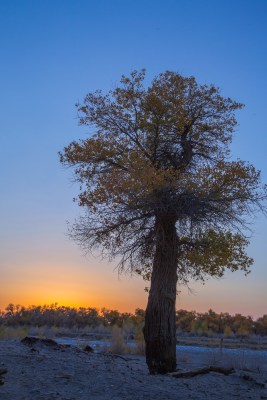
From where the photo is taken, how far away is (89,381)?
10.6 m

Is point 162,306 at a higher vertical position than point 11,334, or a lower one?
higher

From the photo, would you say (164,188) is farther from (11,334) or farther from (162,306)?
(11,334)

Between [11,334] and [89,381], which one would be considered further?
[11,334]

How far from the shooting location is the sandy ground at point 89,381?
9406mm

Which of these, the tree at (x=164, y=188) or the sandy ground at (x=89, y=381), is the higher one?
the tree at (x=164, y=188)

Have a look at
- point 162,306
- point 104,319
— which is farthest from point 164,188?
Answer: point 104,319

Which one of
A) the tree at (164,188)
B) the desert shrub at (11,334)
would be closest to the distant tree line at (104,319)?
the desert shrub at (11,334)

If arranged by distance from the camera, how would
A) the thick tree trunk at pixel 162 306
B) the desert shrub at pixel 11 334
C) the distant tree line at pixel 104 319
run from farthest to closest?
the distant tree line at pixel 104 319 → the desert shrub at pixel 11 334 → the thick tree trunk at pixel 162 306

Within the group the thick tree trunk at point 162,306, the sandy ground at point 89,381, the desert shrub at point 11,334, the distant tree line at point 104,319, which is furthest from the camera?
the distant tree line at point 104,319

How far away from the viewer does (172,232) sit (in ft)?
47.8

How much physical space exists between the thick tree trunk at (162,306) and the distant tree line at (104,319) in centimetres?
3479

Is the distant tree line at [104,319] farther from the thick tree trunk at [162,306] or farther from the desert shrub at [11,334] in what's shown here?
the thick tree trunk at [162,306]

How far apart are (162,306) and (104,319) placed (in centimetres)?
4622

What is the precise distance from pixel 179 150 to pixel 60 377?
824cm
